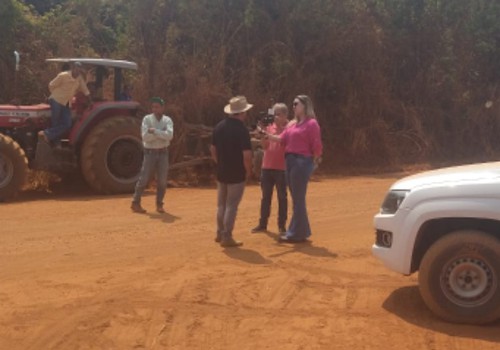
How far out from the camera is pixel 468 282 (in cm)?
618

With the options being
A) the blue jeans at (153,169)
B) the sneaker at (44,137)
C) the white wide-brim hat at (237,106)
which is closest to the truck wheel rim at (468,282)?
the white wide-brim hat at (237,106)

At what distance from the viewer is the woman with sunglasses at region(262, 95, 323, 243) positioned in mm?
9094

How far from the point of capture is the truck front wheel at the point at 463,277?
605cm

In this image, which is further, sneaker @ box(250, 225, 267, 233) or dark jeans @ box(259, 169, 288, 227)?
sneaker @ box(250, 225, 267, 233)

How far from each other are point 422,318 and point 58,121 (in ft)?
28.6

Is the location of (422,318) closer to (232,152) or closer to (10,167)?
(232,152)

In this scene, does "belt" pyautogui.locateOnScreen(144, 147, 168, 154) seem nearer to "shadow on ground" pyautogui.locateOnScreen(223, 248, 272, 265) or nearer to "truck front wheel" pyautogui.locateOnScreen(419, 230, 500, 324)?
"shadow on ground" pyautogui.locateOnScreen(223, 248, 272, 265)

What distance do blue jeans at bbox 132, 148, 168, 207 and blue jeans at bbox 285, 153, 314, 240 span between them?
9.03 ft

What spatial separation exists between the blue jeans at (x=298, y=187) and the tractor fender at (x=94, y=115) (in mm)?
5408

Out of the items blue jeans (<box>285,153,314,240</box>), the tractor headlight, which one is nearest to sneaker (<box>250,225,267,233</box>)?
blue jeans (<box>285,153,314,240</box>)

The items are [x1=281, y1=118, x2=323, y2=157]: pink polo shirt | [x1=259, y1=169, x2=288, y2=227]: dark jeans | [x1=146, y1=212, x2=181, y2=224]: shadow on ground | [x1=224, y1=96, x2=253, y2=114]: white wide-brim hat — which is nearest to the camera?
[x1=224, y1=96, x2=253, y2=114]: white wide-brim hat

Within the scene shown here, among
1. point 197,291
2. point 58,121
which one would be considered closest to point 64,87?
point 58,121

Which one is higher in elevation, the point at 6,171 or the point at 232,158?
the point at 232,158

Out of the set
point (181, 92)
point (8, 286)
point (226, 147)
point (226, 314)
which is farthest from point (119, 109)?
point (226, 314)
